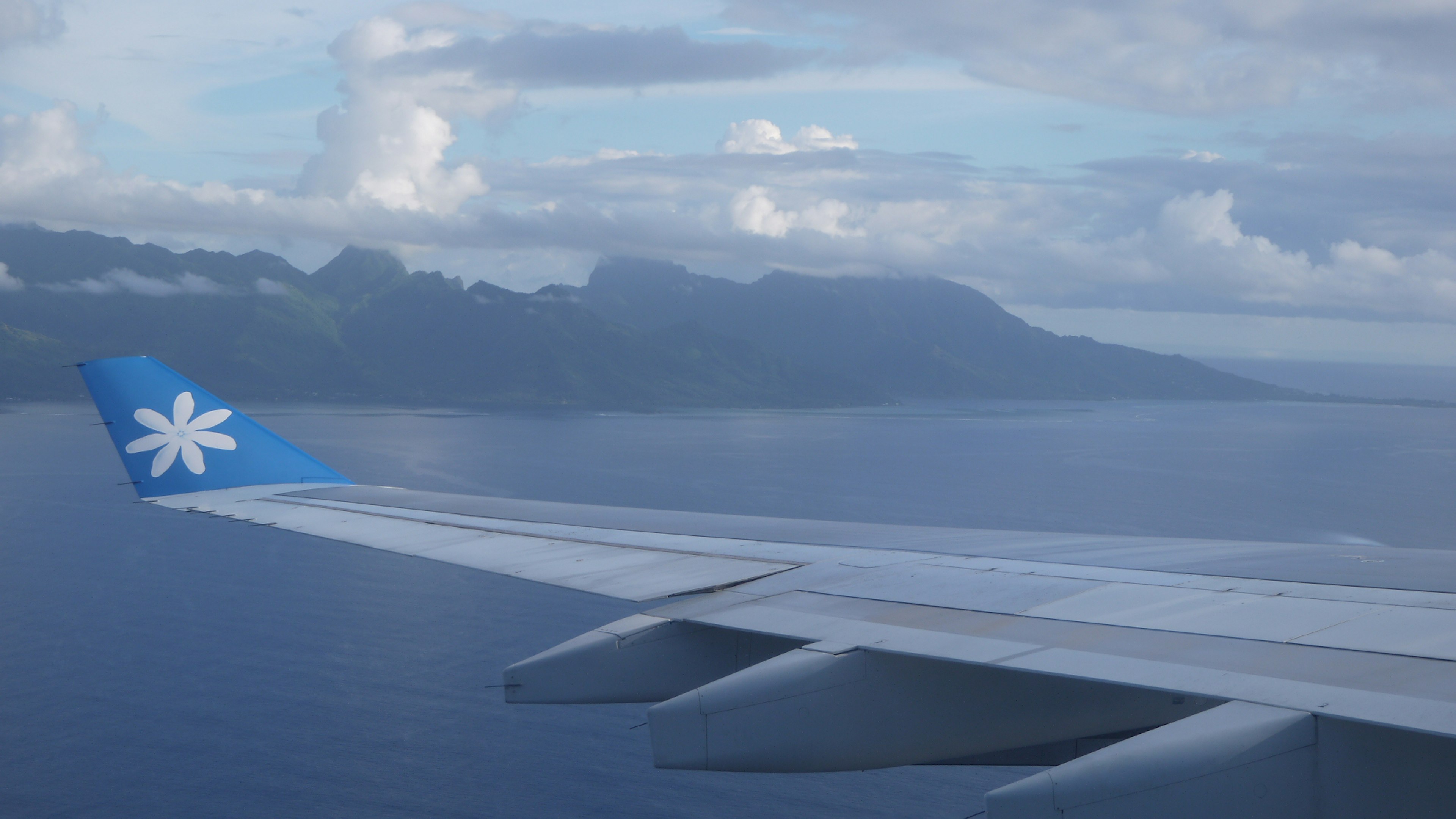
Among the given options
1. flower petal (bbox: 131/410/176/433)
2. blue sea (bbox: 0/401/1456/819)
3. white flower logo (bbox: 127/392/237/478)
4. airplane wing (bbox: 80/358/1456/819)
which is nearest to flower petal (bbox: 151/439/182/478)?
white flower logo (bbox: 127/392/237/478)

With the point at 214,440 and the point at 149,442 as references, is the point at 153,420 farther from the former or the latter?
the point at 214,440

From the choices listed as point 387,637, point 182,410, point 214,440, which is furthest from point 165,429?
point 387,637

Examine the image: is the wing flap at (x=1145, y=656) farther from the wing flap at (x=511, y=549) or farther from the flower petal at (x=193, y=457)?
the flower petal at (x=193, y=457)

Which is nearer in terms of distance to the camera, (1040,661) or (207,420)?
(1040,661)

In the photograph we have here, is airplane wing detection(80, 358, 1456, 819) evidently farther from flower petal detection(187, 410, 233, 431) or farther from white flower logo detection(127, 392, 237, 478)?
flower petal detection(187, 410, 233, 431)

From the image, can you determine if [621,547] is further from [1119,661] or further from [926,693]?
[1119,661]

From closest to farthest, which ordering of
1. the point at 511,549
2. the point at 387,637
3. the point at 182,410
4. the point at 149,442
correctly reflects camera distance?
the point at 511,549
the point at 149,442
the point at 182,410
the point at 387,637

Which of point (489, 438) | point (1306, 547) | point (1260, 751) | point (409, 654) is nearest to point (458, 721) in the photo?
point (409, 654)
